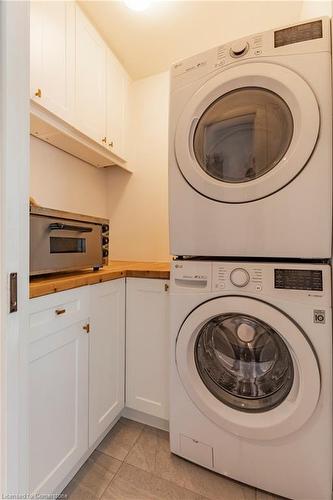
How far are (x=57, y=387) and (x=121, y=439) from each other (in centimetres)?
62

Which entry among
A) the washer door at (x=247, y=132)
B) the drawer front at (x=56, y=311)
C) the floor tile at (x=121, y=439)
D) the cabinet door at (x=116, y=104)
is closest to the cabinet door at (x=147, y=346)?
the floor tile at (x=121, y=439)

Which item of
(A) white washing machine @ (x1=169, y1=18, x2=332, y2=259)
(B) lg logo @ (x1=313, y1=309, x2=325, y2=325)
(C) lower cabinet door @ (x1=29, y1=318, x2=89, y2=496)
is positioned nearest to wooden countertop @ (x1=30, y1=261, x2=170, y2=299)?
(C) lower cabinet door @ (x1=29, y1=318, x2=89, y2=496)

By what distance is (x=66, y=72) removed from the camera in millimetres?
1301

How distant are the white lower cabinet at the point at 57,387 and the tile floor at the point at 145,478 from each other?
132 millimetres

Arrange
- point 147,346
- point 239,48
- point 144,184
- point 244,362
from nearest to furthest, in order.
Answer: point 239,48, point 244,362, point 147,346, point 144,184

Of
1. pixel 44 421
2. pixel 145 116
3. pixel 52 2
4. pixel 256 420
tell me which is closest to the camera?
pixel 44 421

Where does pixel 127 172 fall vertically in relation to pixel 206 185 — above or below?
above

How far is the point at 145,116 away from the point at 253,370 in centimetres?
199

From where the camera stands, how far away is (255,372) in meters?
1.02

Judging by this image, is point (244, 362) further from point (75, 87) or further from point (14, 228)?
point (75, 87)

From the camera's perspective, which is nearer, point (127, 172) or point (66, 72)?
point (66, 72)

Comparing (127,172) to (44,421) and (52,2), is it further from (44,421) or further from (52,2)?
(44,421)

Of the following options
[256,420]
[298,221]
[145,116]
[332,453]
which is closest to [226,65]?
[298,221]

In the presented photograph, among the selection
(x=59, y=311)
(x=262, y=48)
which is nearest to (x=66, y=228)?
(x=59, y=311)
